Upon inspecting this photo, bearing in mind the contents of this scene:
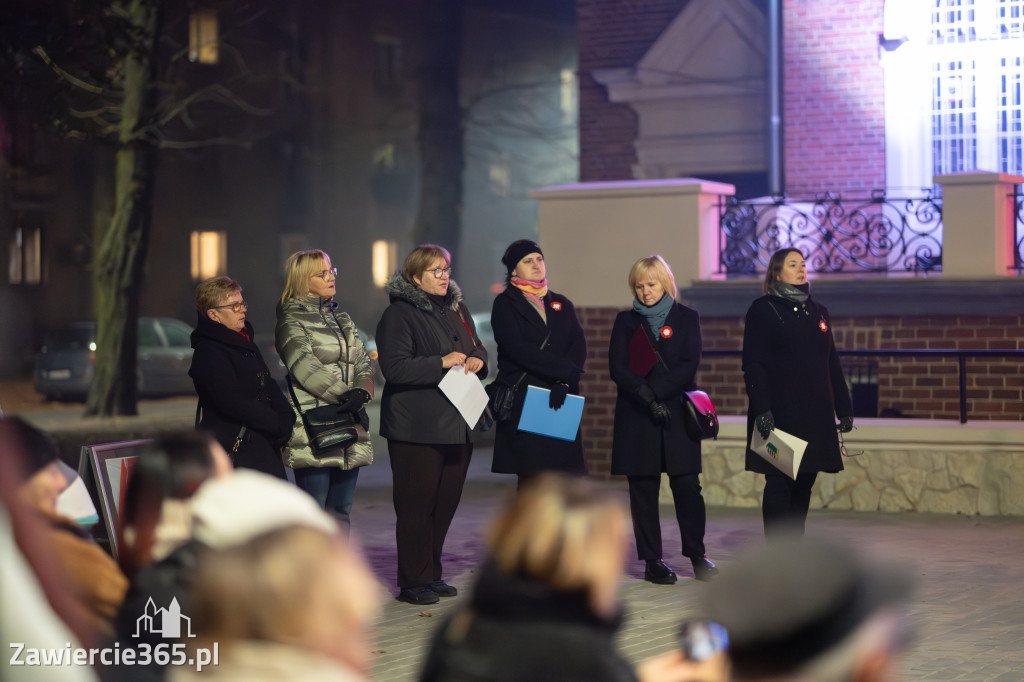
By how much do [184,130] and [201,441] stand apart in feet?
111

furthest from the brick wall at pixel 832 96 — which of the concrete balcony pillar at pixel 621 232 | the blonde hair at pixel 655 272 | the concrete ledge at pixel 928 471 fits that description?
the blonde hair at pixel 655 272

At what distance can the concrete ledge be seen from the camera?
1023 cm

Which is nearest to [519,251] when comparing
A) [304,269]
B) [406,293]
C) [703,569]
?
[406,293]

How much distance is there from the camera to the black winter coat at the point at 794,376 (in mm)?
7672

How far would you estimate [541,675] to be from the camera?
273 cm

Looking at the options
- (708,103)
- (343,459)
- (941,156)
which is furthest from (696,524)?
(708,103)

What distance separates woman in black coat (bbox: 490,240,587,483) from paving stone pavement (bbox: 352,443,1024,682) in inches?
32.4

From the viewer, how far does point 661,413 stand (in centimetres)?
790

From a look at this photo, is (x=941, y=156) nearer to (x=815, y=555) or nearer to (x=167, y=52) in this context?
(x=815, y=555)

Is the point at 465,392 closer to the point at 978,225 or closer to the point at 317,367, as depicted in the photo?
the point at 317,367

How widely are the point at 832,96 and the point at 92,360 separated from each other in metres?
15.9

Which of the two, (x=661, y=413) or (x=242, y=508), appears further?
(x=661, y=413)

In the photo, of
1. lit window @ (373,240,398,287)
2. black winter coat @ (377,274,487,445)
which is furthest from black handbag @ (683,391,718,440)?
lit window @ (373,240,398,287)

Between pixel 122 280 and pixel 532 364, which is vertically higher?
A: pixel 122 280
